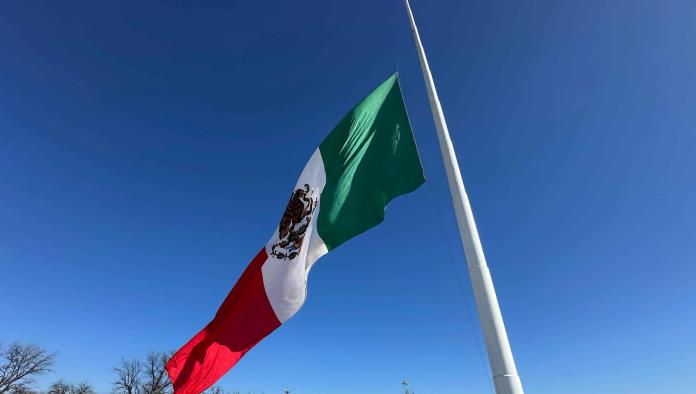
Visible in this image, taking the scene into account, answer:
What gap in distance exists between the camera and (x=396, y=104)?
20.8 feet

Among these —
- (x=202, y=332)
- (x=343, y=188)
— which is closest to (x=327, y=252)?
(x=343, y=188)

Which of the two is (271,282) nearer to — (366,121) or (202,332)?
(202,332)

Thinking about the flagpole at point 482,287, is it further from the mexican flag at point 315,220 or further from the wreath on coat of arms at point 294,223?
the wreath on coat of arms at point 294,223

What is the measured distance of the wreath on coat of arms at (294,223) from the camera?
666 cm

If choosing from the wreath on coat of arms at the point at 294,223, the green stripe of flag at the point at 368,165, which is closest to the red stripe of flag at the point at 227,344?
the wreath on coat of arms at the point at 294,223

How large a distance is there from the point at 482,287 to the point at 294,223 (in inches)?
143

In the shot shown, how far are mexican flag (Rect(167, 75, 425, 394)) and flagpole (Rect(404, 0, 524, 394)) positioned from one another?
725 mm

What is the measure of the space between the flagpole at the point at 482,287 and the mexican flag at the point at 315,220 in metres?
0.72

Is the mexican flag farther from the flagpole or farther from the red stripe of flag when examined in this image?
the flagpole

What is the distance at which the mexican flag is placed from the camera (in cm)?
587

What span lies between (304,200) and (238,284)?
92.3 inches

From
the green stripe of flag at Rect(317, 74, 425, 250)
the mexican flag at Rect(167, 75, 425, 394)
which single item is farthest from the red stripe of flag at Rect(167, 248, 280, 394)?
the green stripe of flag at Rect(317, 74, 425, 250)

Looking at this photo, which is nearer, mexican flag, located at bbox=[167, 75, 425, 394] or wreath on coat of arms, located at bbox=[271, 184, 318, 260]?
mexican flag, located at bbox=[167, 75, 425, 394]

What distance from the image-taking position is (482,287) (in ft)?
13.3
